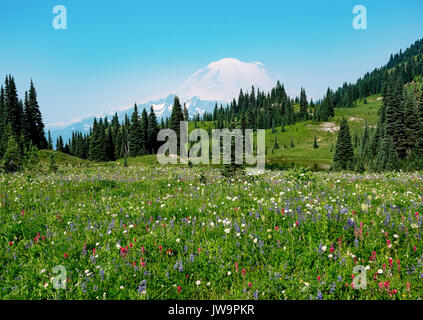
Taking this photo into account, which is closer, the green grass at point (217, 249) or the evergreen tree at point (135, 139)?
the green grass at point (217, 249)

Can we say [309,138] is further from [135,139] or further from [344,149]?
[135,139]

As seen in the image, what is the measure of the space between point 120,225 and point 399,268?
530 centimetres

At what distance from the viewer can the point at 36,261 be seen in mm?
4461

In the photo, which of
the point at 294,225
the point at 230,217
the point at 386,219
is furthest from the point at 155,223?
the point at 386,219

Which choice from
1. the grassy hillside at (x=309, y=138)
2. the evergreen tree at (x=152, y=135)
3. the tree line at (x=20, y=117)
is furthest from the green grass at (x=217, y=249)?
the grassy hillside at (x=309, y=138)

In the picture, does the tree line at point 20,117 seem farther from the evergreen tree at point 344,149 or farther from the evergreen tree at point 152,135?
the evergreen tree at point 344,149

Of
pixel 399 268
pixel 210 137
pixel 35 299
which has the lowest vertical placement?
pixel 35 299

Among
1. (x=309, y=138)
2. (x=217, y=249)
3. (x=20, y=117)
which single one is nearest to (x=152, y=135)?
(x=20, y=117)

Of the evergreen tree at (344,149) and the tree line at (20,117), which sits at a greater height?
the tree line at (20,117)

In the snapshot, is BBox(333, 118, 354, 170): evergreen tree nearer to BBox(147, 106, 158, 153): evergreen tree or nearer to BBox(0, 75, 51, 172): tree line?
BBox(147, 106, 158, 153): evergreen tree

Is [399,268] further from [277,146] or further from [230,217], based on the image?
[277,146]

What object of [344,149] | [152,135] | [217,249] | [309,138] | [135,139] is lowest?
[217,249]
